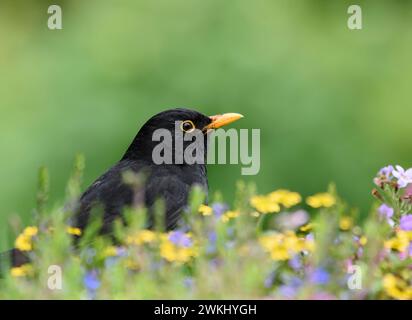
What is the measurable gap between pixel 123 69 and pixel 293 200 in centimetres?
406

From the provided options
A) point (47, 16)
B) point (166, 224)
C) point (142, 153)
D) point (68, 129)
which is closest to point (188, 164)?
point (142, 153)

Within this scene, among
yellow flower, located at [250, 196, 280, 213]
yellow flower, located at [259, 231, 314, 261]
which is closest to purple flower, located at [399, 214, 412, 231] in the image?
yellow flower, located at [259, 231, 314, 261]

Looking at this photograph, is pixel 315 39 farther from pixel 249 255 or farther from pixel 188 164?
pixel 249 255

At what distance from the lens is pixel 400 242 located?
3.18 m

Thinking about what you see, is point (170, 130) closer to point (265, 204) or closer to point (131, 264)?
point (265, 204)

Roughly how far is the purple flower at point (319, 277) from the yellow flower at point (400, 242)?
304 mm

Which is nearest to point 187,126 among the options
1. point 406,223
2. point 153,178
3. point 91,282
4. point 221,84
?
point 153,178

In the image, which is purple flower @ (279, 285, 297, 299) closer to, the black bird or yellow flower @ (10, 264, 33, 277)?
yellow flower @ (10, 264, 33, 277)

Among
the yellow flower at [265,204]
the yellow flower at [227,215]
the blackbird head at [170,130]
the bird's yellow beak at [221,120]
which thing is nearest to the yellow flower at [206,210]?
the yellow flower at [227,215]

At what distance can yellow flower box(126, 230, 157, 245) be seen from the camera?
2984 mm

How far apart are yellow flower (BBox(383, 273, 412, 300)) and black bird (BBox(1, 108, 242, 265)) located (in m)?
1.60

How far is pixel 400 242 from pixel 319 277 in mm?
400

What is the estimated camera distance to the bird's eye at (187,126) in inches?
209

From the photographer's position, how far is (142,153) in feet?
17.2
